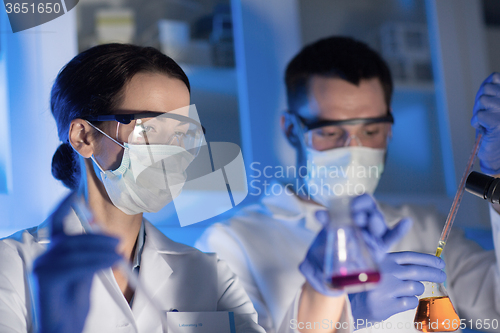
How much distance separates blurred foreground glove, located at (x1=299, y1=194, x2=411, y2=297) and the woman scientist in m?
0.27

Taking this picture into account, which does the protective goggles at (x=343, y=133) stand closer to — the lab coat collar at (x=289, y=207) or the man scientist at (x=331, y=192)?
the man scientist at (x=331, y=192)

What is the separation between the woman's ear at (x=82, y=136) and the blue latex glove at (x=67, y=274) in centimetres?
18

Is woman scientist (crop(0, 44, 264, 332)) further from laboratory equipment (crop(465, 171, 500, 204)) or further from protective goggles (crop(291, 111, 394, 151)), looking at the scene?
laboratory equipment (crop(465, 171, 500, 204))

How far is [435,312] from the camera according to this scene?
1210 millimetres

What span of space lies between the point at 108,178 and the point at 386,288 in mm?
825

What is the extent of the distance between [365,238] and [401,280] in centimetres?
21

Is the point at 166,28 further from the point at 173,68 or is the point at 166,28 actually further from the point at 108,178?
the point at 108,178

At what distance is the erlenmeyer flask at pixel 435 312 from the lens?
47.1 inches

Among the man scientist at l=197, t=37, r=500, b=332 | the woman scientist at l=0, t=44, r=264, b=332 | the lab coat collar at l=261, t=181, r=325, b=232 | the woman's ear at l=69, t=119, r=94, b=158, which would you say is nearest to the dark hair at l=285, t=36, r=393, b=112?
the man scientist at l=197, t=37, r=500, b=332

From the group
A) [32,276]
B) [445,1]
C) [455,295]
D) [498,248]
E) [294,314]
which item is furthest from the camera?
[445,1]

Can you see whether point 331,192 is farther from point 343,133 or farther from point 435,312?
point 435,312

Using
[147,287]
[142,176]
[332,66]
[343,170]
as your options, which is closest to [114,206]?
[142,176]

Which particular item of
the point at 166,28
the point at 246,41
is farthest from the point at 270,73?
the point at 166,28

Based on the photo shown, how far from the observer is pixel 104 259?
1219 mm
